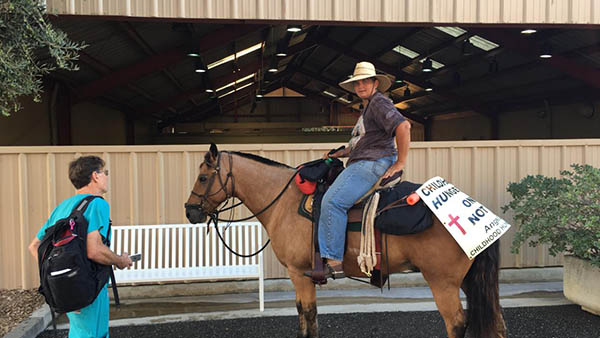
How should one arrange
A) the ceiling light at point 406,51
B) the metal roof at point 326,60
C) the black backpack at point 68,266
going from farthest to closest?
the ceiling light at point 406,51 < the metal roof at point 326,60 < the black backpack at point 68,266

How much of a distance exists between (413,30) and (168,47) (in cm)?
705

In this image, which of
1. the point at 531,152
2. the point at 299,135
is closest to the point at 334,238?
the point at 531,152

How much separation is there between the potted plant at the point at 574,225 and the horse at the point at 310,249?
5.75ft

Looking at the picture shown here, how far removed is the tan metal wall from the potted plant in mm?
1030

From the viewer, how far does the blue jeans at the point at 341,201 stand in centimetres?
279

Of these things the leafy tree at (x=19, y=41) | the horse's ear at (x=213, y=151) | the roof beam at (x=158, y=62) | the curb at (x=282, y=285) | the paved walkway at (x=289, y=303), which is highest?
the roof beam at (x=158, y=62)

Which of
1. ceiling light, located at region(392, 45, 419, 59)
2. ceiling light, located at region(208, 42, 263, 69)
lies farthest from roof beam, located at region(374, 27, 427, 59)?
ceiling light, located at region(208, 42, 263, 69)

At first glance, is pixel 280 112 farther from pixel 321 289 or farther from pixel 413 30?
pixel 321 289

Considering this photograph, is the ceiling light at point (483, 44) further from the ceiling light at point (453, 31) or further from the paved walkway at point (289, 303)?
the paved walkway at point (289, 303)

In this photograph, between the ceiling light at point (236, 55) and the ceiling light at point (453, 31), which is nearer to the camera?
the ceiling light at point (453, 31)

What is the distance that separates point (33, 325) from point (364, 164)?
3.58 metres

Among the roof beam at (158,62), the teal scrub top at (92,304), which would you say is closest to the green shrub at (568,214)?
the teal scrub top at (92,304)

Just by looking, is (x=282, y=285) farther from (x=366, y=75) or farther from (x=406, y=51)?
(x=406, y=51)

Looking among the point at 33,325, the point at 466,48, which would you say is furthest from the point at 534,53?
the point at 33,325
